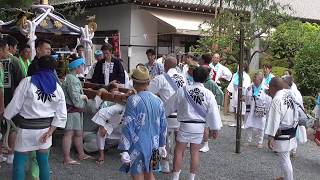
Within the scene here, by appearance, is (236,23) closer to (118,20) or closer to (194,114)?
(118,20)

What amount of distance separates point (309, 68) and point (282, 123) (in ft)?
25.5

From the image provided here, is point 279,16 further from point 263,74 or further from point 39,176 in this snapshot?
point 39,176

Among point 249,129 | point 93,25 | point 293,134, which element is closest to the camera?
Answer: point 293,134

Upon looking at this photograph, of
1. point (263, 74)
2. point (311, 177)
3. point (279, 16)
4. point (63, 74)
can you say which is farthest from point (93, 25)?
point (279, 16)

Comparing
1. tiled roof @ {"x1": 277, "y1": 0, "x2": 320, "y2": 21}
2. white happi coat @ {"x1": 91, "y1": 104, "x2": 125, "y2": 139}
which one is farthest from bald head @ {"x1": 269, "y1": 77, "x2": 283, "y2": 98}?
tiled roof @ {"x1": 277, "y1": 0, "x2": 320, "y2": 21}

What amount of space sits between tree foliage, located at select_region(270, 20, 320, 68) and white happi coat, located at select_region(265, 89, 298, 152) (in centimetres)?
893

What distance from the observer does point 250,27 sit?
46.2 ft

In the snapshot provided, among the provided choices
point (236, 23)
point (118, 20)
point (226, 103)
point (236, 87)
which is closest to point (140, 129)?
point (236, 87)

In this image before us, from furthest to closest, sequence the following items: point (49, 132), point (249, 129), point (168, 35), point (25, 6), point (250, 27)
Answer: point (168, 35) < point (250, 27) < point (25, 6) < point (249, 129) < point (49, 132)

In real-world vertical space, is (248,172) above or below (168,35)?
below

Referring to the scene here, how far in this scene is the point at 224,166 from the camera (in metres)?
7.06

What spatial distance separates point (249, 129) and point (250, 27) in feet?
19.3

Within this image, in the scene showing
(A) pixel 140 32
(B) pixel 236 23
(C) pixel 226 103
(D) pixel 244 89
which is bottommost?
(C) pixel 226 103

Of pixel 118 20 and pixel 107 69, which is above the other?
pixel 118 20
